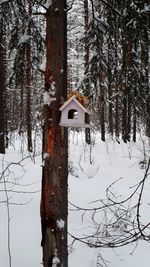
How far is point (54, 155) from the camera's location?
3420mm

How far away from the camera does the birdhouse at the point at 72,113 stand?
3367mm

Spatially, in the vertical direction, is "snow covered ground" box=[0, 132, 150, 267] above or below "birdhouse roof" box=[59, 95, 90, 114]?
below

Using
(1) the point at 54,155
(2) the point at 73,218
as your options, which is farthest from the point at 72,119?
(2) the point at 73,218

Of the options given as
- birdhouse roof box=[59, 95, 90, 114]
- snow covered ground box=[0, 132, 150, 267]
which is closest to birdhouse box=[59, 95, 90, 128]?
birdhouse roof box=[59, 95, 90, 114]

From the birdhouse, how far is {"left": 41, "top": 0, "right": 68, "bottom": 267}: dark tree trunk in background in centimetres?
9

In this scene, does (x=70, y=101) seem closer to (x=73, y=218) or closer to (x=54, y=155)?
(x=54, y=155)

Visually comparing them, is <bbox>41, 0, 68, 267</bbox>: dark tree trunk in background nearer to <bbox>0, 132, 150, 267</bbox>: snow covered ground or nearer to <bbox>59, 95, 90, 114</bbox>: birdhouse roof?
<bbox>59, 95, 90, 114</bbox>: birdhouse roof

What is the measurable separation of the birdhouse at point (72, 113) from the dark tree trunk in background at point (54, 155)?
9 centimetres

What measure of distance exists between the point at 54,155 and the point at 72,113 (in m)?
0.42

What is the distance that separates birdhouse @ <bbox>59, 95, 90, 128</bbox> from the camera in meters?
3.37

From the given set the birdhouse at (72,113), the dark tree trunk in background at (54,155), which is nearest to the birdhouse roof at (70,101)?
the birdhouse at (72,113)

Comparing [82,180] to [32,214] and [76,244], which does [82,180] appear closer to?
[32,214]

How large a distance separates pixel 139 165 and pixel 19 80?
5544 mm

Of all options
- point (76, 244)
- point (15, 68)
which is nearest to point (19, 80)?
point (15, 68)
